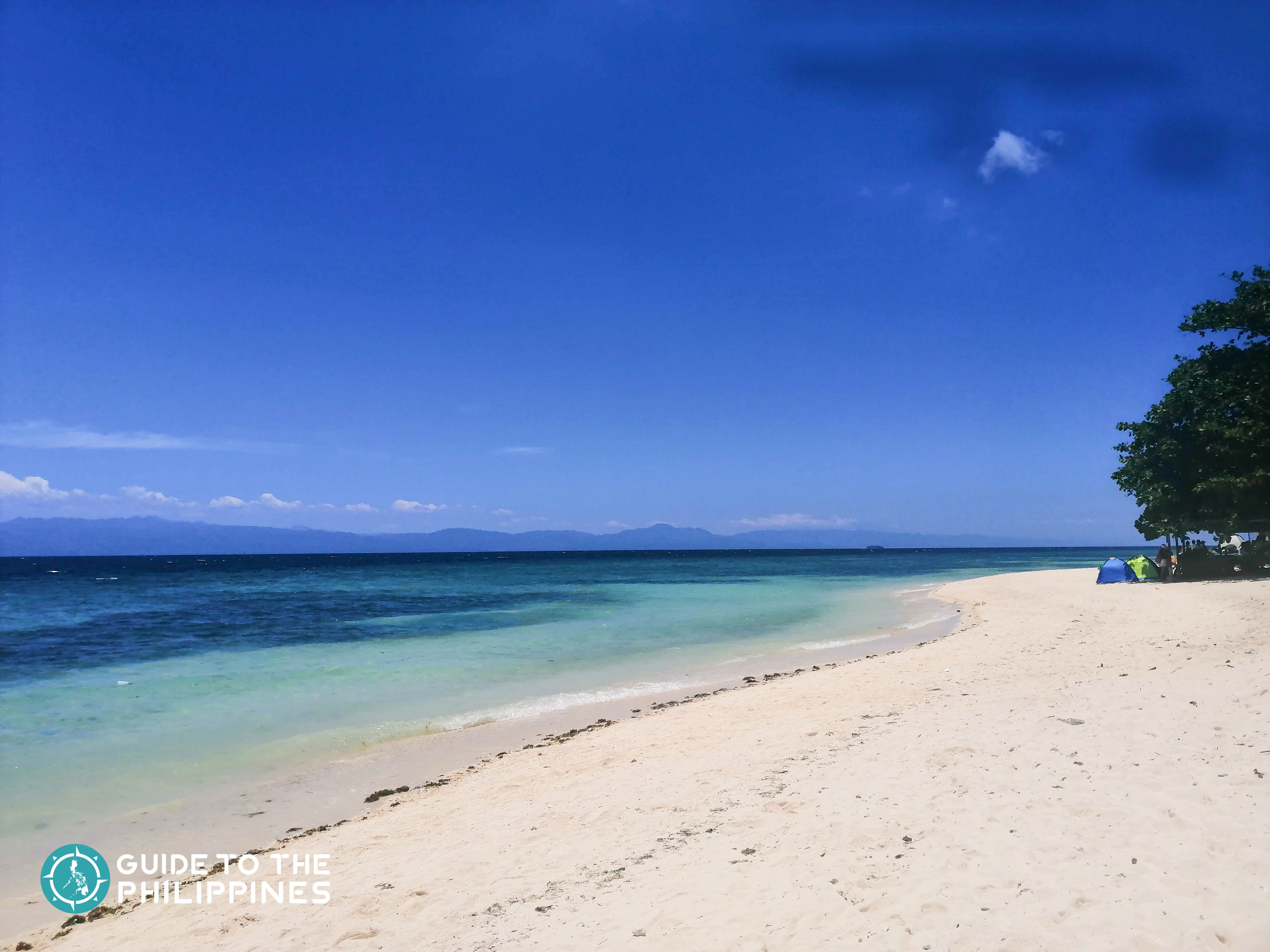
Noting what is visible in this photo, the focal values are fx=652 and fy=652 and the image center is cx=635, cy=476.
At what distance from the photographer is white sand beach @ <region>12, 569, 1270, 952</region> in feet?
13.4

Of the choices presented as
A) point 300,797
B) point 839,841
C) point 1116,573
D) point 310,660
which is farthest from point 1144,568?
point 300,797

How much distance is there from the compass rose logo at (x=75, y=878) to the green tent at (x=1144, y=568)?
111 feet

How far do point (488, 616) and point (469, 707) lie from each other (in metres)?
17.3

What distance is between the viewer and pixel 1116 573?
2833 centimetres

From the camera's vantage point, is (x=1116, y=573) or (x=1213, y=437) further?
(x=1116, y=573)

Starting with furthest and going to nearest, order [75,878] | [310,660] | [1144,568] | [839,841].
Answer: [1144,568] < [310,660] < [75,878] < [839,841]

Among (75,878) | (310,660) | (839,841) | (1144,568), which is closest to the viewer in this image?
(839,841)

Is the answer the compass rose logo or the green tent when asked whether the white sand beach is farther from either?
the green tent

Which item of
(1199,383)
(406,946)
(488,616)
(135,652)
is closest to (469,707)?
(406,946)

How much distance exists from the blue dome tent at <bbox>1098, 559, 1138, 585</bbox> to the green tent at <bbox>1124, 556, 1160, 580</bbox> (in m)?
0.13

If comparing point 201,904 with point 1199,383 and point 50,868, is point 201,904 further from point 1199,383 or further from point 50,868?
point 1199,383

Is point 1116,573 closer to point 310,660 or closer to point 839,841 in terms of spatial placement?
point 839,841

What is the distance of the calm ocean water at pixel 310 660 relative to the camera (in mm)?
10133

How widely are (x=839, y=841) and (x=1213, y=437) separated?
25811 mm
